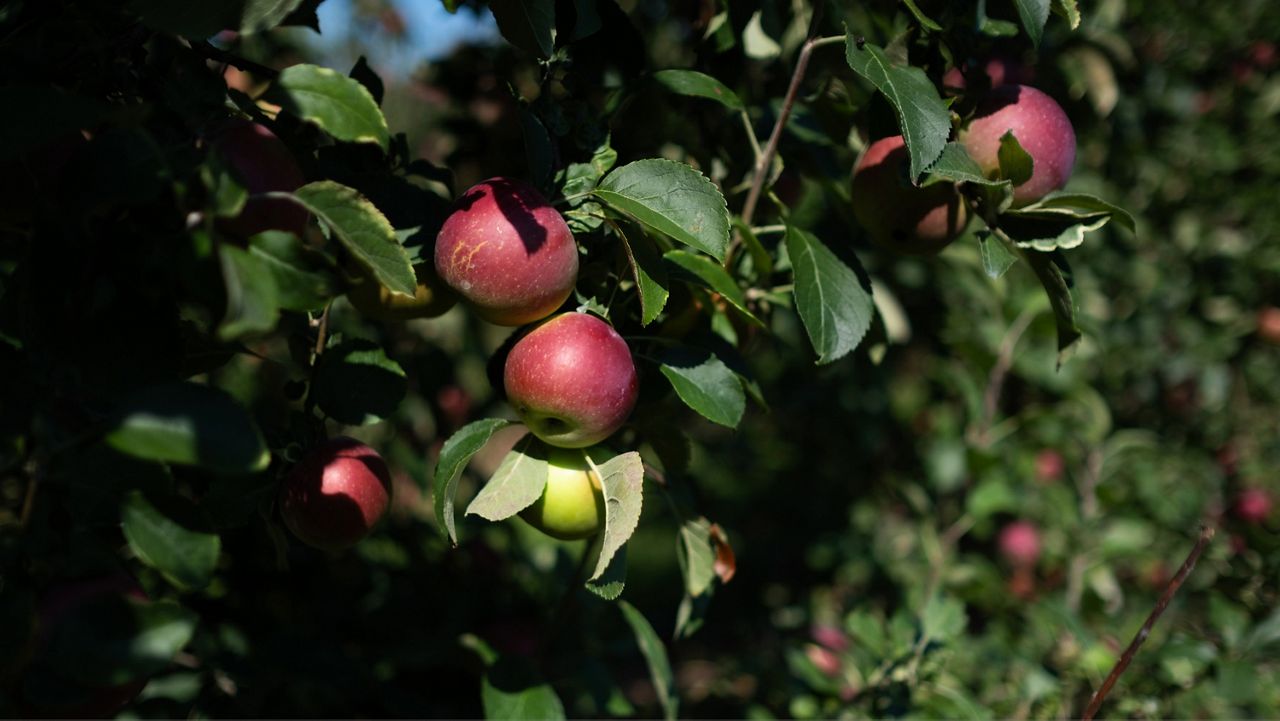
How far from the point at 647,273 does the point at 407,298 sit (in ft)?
0.94

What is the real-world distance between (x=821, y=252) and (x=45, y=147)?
800mm

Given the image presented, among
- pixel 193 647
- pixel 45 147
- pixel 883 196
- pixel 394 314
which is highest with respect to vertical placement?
pixel 45 147

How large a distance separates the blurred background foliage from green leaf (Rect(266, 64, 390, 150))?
20 centimetres

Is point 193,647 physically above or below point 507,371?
below

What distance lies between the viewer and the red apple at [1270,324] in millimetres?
2457

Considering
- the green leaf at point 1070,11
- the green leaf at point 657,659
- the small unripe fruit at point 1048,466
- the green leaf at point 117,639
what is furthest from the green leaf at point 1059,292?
the small unripe fruit at point 1048,466

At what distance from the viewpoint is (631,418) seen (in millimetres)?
1080

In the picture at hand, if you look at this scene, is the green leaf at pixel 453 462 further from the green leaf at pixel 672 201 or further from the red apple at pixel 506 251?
the green leaf at pixel 672 201

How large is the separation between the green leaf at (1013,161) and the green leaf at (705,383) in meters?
0.37

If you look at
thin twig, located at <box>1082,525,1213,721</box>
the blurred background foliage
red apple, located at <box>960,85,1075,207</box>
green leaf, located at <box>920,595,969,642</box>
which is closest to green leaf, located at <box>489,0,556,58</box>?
the blurred background foliage

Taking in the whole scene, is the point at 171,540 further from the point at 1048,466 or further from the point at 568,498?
the point at 1048,466

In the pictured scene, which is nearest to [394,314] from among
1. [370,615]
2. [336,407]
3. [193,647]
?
[336,407]

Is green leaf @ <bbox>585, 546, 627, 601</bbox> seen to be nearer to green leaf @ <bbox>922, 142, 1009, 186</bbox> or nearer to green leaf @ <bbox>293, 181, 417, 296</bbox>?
green leaf @ <bbox>293, 181, 417, 296</bbox>

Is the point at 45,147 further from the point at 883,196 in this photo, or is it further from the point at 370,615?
the point at 370,615
